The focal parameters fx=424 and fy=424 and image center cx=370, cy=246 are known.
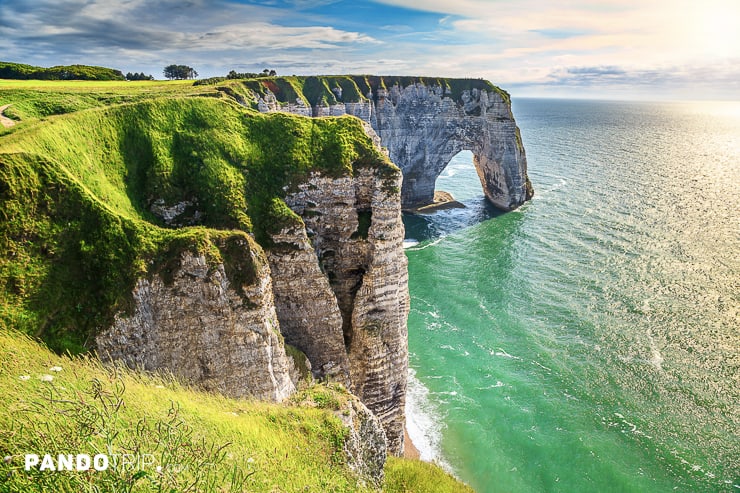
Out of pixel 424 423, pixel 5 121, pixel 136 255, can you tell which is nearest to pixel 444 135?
pixel 424 423

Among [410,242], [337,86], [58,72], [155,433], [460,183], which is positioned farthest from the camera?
[460,183]

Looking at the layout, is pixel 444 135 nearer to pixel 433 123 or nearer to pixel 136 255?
pixel 433 123

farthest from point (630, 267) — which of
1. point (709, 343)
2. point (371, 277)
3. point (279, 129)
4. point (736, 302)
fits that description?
point (279, 129)

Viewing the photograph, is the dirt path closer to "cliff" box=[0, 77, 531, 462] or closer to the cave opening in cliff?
"cliff" box=[0, 77, 531, 462]

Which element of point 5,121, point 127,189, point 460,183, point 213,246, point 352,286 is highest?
point 5,121

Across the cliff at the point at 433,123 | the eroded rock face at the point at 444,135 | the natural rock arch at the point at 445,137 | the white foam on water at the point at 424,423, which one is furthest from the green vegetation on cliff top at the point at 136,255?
the natural rock arch at the point at 445,137

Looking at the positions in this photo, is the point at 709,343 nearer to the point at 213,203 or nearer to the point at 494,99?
the point at 213,203
